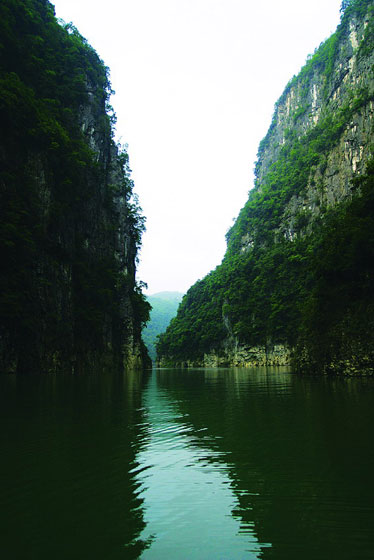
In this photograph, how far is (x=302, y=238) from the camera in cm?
7681

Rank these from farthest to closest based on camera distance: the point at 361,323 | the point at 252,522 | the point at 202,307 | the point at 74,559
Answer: the point at 202,307, the point at 361,323, the point at 252,522, the point at 74,559

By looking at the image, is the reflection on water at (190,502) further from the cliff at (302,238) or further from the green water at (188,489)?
the cliff at (302,238)

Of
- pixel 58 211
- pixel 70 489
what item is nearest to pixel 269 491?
→ pixel 70 489

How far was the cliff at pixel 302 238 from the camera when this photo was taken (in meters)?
23.2

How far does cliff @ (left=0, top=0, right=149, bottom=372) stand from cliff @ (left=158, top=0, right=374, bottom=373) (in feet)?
61.9

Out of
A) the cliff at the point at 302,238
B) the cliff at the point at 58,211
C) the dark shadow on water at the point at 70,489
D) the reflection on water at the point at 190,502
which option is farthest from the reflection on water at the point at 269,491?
the cliff at the point at 58,211

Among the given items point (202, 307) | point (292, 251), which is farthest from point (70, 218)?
point (202, 307)

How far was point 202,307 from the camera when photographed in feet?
359

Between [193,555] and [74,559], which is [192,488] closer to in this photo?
[193,555]

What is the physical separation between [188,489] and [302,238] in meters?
77.3

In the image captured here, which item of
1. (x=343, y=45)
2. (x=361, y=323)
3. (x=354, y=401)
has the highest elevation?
(x=343, y=45)

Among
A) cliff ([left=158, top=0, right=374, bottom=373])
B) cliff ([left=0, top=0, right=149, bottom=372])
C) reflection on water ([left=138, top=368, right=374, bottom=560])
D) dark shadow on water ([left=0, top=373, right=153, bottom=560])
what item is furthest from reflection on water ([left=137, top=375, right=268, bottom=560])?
cliff ([left=0, top=0, right=149, bottom=372])

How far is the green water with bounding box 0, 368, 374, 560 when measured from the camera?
254 centimetres

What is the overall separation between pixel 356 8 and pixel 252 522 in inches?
3889
